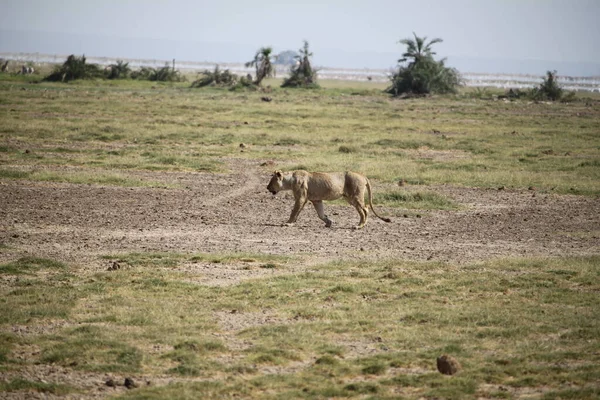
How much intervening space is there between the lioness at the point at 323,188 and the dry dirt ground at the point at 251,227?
14.3 inches

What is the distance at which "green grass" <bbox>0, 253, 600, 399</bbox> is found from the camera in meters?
8.91

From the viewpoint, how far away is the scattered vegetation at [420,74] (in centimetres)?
6981

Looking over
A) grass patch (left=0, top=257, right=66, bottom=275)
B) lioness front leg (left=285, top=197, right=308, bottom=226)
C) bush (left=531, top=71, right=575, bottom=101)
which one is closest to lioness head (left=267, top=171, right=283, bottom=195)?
lioness front leg (left=285, top=197, right=308, bottom=226)

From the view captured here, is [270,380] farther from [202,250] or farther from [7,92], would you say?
[7,92]

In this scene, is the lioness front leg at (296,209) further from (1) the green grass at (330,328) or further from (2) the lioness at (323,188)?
(1) the green grass at (330,328)

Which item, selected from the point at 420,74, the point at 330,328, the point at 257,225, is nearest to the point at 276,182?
the point at 257,225

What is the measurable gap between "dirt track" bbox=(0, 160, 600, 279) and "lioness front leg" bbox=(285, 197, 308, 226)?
0.27 metres

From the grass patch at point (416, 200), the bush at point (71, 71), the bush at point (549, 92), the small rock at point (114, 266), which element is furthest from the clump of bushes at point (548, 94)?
the small rock at point (114, 266)

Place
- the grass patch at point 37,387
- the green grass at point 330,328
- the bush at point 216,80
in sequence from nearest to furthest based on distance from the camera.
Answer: the grass patch at point 37,387 < the green grass at point 330,328 < the bush at point 216,80

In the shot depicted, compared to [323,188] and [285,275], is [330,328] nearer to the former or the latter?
[285,275]

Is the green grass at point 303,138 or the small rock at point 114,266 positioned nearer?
the small rock at point 114,266

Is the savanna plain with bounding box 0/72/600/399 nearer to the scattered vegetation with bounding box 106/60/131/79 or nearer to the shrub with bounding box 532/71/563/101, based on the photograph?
the shrub with bounding box 532/71/563/101

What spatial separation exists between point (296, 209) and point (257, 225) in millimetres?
835

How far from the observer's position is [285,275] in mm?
13305
